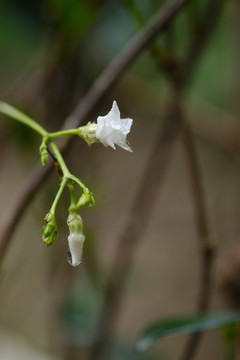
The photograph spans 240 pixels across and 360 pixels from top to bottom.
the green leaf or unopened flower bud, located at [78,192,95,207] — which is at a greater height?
unopened flower bud, located at [78,192,95,207]

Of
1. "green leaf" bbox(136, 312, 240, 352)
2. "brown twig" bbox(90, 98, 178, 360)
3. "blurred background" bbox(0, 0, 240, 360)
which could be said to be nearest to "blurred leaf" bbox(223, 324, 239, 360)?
"green leaf" bbox(136, 312, 240, 352)

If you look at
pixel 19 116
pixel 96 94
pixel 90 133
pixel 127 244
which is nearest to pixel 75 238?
pixel 90 133

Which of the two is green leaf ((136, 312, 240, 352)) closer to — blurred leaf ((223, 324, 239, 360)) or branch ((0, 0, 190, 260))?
blurred leaf ((223, 324, 239, 360))

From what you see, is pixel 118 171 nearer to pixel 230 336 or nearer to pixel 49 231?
pixel 230 336

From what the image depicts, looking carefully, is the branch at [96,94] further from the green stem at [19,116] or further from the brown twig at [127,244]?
the brown twig at [127,244]

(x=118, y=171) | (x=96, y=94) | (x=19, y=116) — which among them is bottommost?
(x=19, y=116)

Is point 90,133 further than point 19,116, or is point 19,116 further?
point 19,116
